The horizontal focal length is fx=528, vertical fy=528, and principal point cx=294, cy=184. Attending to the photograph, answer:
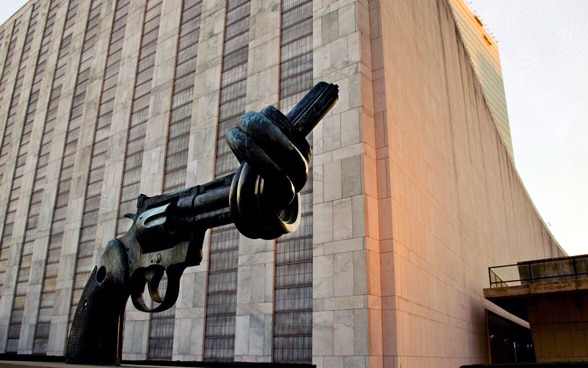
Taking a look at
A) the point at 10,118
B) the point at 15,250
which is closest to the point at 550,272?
the point at 15,250

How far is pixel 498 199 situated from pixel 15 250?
124ft

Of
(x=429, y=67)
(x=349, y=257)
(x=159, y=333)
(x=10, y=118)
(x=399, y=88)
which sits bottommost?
(x=159, y=333)

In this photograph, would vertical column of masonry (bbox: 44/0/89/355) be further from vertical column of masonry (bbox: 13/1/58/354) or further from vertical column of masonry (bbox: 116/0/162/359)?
vertical column of masonry (bbox: 116/0/162/359)

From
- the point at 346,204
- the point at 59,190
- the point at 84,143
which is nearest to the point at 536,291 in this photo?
the point at 346,204

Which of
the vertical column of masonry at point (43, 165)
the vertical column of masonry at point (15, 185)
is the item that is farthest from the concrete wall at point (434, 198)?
the vertical column of masonry at point (15, 185)

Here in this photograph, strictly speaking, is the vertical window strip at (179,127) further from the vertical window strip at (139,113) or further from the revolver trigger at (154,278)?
the revolver trigger at (154,278)

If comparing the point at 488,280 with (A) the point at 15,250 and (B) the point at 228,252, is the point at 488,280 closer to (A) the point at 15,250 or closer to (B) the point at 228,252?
(B) the point at 228,252

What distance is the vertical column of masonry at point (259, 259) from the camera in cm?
2092

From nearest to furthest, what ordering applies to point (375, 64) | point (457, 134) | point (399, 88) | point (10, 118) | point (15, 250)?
point (375, 64) → point (399, 88) → point (457, 134) → point (15, 250) → point (10, 118)

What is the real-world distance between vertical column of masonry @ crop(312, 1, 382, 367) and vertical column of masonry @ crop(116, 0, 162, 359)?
35.9 ft

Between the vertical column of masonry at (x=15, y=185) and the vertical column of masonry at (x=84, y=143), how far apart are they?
5.52m

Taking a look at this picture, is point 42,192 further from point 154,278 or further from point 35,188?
point 154,278

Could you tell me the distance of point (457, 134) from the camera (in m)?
34.5

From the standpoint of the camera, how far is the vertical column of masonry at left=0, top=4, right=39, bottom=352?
34.3 meters
